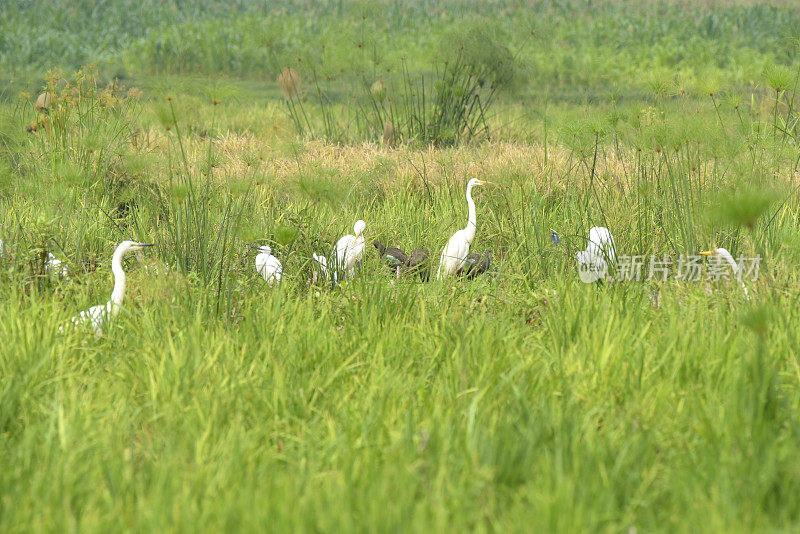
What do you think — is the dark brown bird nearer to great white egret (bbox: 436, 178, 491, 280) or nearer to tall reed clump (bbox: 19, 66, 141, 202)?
great white egret (bbox: 436, 178, 491, 280)

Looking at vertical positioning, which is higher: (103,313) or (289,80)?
(289,80)

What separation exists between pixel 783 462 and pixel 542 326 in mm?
1316

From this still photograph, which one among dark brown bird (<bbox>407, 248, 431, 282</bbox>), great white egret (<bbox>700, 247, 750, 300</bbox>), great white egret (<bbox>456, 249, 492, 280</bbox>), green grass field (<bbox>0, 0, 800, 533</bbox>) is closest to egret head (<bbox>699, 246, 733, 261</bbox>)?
great white egret (<bbox>700, 247, 750, 300</bbox>)

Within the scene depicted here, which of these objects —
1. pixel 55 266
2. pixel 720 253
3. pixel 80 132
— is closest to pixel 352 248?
pixel 55 266

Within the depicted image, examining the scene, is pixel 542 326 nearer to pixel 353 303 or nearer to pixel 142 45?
pixel 353 303

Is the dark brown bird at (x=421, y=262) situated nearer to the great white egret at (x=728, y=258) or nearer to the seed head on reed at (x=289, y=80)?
the great white egret at (x=728, y=258)

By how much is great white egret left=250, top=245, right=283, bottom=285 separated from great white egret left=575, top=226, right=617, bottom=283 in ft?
4.56

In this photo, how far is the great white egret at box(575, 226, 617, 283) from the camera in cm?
363

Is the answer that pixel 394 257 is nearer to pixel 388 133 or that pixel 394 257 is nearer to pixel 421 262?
pixel 421 262

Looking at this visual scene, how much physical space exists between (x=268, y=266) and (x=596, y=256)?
5.13 feet

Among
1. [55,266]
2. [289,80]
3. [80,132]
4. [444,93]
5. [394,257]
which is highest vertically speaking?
[289,80]

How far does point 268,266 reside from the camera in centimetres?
388

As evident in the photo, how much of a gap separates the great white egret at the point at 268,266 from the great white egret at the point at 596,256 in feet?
4.56

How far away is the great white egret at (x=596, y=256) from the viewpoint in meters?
3.63
